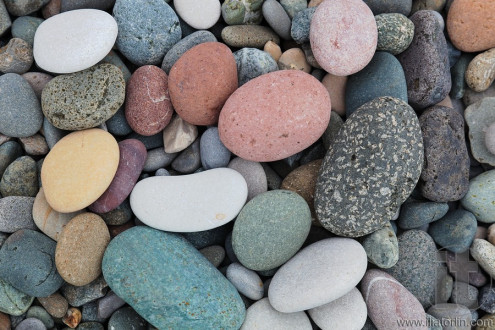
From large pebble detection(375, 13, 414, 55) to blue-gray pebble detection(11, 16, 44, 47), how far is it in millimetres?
1257

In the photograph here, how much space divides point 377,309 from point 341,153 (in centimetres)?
54

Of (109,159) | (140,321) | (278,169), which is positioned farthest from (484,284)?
(109,159)

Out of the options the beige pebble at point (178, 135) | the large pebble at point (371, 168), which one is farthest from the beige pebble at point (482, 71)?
the beige pebble at point (178, 135)

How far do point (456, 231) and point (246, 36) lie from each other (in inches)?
41.4

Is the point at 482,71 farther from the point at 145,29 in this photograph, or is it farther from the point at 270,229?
the point at 145,29

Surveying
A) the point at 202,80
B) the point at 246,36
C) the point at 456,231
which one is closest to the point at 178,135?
the point at 202,80

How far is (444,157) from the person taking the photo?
1.52 metres

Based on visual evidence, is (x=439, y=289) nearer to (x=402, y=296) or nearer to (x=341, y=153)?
(x=402, y=296)

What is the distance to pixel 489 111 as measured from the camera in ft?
5.37

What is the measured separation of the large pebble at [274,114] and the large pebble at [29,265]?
717mm

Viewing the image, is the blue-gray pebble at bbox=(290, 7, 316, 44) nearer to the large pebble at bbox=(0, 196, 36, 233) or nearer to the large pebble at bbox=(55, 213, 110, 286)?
the large pebble at bbox=(55, 213, 110, 286)

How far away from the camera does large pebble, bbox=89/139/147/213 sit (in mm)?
1498

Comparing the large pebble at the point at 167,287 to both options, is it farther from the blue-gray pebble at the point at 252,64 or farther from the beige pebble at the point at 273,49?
the beige pebble at the point at 273,49

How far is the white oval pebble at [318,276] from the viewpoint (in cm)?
137
